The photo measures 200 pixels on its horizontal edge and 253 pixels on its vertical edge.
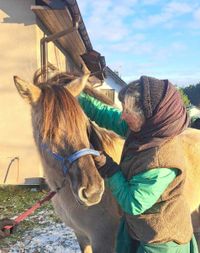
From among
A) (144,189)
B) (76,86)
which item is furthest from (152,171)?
(76,86)

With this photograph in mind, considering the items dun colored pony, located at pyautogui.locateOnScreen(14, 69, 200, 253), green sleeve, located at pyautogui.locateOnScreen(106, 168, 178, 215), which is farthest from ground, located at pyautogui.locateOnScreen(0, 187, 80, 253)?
green sleeve, located at pyautogui.locateOnScreen(106, 168, 178, 215)

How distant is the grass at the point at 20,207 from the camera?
494 centimetres

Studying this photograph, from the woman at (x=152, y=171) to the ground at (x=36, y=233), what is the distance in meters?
2.37

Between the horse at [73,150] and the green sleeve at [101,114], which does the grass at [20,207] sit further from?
the green sleeve at [101,114]

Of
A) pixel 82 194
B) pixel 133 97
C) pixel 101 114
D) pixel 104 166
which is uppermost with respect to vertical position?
pixel 133 97

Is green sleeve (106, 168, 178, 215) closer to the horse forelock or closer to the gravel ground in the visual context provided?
the horse forelock

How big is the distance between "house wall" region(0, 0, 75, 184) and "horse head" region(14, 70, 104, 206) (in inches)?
178

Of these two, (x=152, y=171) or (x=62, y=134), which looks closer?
(x=152, y=171)

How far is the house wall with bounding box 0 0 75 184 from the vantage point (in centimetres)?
680

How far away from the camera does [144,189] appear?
1.97m

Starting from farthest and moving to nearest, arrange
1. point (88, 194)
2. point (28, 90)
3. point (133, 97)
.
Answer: point (28, 90) → point (133, 97) → point (88, 194)

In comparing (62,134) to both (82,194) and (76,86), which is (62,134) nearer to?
(82,194)

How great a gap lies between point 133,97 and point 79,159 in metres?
0.45

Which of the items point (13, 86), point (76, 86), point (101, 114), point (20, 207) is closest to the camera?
point (76, 86)
